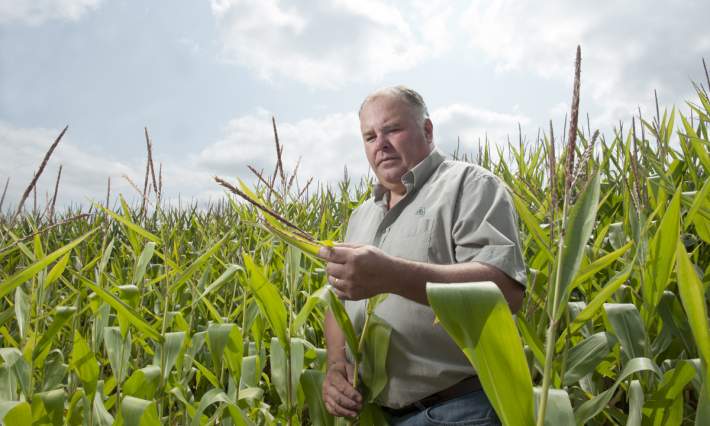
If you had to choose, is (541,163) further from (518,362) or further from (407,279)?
(518,362)

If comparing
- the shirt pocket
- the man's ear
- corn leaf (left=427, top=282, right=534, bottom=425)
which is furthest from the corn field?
the man's ear

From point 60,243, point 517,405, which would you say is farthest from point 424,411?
point 60,243

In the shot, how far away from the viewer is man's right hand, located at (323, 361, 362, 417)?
56.6 inches

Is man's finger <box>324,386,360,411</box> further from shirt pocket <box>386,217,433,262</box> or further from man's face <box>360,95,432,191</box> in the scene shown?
man's face <box>360,95,432,191</box>

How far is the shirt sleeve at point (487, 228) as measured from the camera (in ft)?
4.09

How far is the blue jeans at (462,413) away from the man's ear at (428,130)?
2.56 ft

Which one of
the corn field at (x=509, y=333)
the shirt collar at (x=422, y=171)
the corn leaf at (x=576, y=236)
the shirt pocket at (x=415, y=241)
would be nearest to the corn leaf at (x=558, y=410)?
the corn field at (x=509, y=333)

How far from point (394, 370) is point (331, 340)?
30cm

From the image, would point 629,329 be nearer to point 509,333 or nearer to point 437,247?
point 437,247

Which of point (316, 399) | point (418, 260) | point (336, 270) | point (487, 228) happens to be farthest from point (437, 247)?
point (316, 399)

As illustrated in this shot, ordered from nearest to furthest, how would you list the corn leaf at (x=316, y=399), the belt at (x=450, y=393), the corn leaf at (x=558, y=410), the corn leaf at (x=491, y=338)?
the corn leaf at (x=491, y=338), the corn leaf at (x=558, y=410), the belt at (x=450, y=393), the corn leaf at (x=316, y=399)

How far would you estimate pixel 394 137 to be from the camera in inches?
62.4

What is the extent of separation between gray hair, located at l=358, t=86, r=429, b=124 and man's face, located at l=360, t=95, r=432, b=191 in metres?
0.01

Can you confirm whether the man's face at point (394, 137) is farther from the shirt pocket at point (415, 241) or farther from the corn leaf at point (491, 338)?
the corn leaf at point (491, 338)
